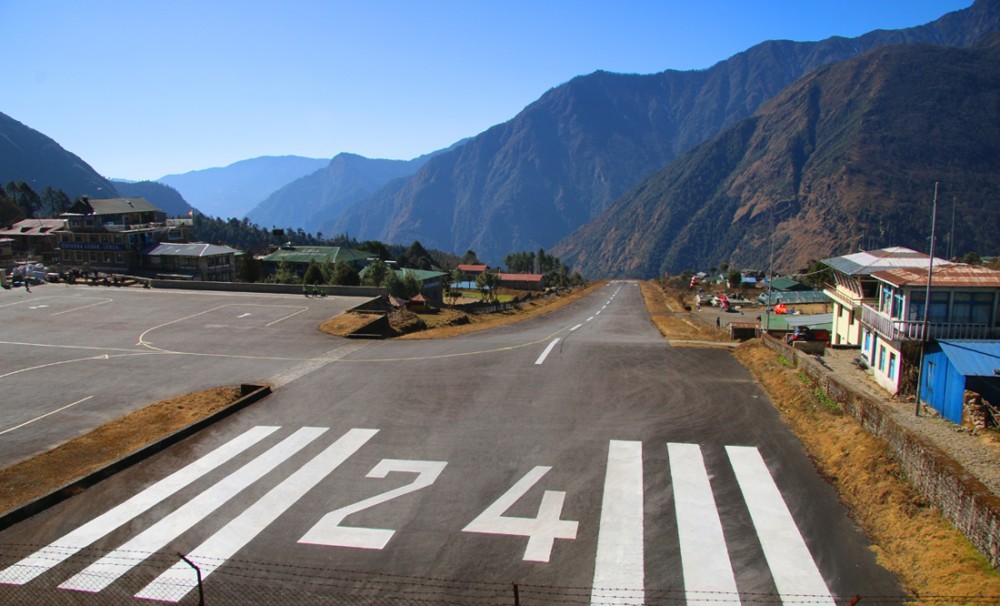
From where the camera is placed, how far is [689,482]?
1518cm

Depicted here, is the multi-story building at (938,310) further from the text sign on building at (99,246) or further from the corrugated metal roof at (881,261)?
the text sign on building at (99,246)

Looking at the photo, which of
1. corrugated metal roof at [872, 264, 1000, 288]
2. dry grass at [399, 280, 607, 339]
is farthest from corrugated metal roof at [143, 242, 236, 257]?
corrugated metal roof at [872, 264, 1000, 288]

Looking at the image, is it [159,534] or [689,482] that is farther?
[689,482]

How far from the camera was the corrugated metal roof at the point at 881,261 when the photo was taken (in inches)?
1234

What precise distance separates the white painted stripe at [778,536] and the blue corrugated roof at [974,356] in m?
11.8

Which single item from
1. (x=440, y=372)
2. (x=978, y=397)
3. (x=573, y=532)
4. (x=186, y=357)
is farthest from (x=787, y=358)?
(x=186, y=357)

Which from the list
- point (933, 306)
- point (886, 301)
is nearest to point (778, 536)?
point (933, 306)

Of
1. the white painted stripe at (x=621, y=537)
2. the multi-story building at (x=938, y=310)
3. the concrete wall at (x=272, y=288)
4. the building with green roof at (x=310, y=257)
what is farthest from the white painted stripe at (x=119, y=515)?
the building with green roof at (x=310, y=257)

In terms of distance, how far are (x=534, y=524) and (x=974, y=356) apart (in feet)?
67.3

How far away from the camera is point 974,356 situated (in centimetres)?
2295

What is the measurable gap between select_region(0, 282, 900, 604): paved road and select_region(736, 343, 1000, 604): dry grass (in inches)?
19.9

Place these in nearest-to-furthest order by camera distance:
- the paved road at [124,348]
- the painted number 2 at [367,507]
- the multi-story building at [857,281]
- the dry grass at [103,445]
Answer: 1. the painted number 2 at [367,507]
2. the dry grass at [103,445]
3. the paved road at [124,348]
4. the multi-story building at [857,281]

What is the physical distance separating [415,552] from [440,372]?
14.2m

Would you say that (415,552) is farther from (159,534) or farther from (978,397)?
(978,397)
